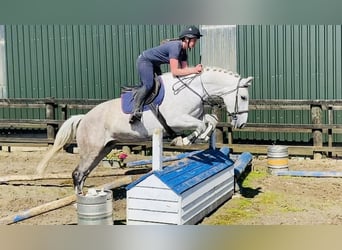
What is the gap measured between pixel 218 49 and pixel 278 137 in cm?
174

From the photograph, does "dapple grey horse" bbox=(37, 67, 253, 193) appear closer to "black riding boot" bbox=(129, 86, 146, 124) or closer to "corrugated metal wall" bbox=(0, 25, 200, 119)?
"black riding boot" bbox=(129, 86, 146, 124)

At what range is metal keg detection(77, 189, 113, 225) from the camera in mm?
3699

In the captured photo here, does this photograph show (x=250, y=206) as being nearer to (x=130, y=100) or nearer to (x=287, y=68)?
(x=130, y=100)

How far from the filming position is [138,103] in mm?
5379

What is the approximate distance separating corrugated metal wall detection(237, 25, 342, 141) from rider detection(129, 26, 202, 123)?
3.71m

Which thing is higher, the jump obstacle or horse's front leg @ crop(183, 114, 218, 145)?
horse's front leg @ crop(183, 114, 218, 145)

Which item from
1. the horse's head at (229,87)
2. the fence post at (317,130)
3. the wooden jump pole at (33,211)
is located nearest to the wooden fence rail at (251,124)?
the fence post at (317,130)

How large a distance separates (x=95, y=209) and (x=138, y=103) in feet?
5.97

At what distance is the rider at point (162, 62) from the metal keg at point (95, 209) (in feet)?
5.24

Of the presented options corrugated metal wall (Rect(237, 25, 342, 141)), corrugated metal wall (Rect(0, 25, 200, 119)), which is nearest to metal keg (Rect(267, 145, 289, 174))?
corrugated metal wall (Rect(237, 25, 342, 141))

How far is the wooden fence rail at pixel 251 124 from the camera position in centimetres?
834

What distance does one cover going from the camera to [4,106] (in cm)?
951

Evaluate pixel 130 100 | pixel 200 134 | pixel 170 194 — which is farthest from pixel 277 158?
pixel 170 194
